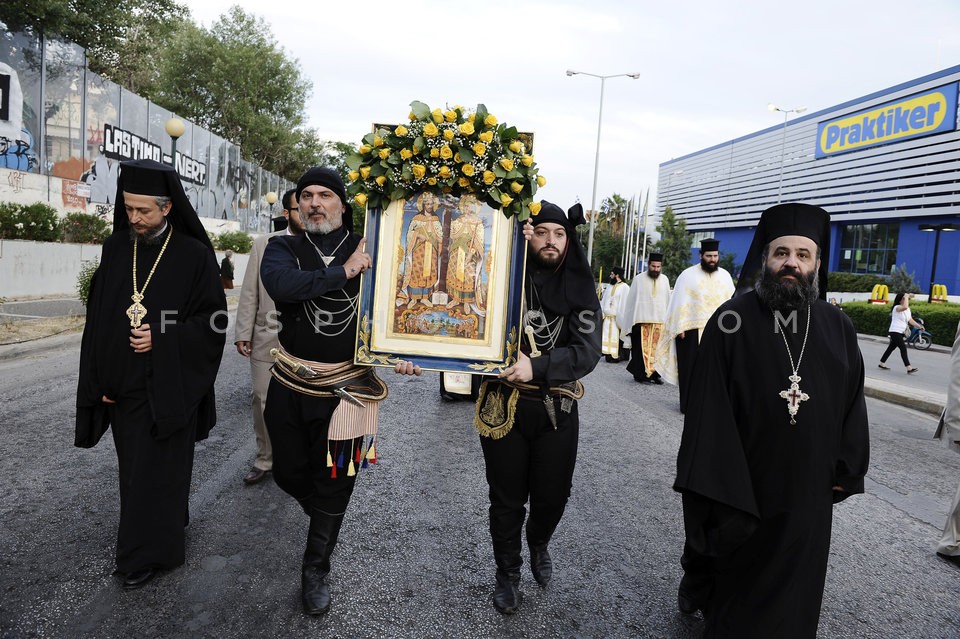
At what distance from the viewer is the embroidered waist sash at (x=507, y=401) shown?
3.54 metres

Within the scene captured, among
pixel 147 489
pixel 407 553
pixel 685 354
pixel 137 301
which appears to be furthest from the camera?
pixel 685 354

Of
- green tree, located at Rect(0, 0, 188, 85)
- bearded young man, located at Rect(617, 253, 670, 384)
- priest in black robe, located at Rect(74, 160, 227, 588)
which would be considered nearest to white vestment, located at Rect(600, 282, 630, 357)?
bearded young man, located at Rect(617, 253, 670, 384)

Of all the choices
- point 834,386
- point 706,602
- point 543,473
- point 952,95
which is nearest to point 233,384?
point 543,473

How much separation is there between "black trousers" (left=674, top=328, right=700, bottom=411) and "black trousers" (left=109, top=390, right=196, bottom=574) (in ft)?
20.4

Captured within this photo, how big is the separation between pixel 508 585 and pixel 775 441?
1567 mm

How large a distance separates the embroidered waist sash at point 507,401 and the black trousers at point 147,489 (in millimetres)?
1765

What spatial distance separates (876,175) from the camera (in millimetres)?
42094

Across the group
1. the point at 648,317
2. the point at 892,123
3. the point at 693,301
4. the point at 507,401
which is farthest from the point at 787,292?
the point at 892,123

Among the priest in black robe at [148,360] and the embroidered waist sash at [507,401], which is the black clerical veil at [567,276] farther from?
the priest in black robe at [148,360]

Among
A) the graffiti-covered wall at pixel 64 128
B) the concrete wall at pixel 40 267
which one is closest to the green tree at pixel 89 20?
the graffiti-covered wall at pixel 64 128

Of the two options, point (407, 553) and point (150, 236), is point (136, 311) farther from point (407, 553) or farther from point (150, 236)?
point (407, 553)

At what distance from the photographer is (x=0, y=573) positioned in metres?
3.48

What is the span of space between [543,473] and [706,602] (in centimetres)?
103

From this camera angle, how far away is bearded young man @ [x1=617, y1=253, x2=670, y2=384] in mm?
11375
